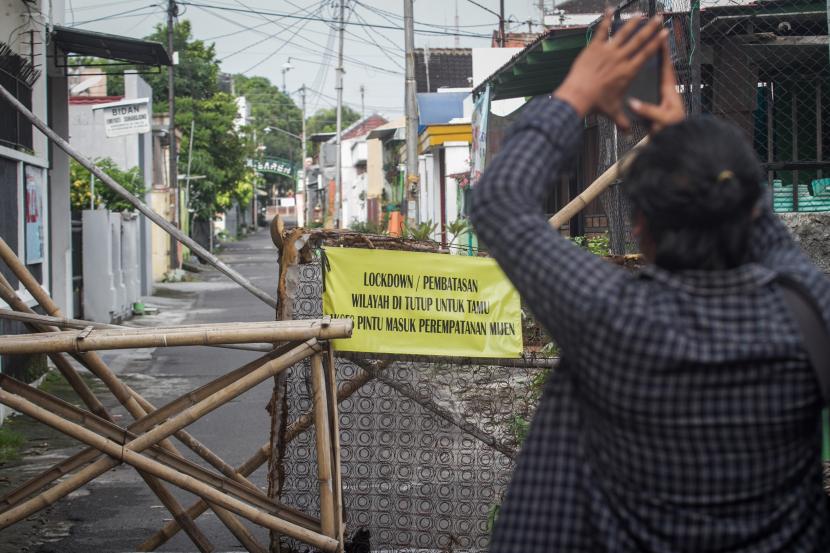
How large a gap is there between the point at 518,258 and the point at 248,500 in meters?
2.80

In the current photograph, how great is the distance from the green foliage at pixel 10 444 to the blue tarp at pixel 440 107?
61.9ft

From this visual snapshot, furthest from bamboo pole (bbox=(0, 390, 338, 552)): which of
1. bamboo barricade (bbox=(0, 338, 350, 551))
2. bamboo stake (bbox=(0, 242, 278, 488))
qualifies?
bamboo stake (bbox=(0, 242, 278, 488))

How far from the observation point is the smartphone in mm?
1929

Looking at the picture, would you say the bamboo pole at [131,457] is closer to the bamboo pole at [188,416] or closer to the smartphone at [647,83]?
the bamboo pole at [188,416]

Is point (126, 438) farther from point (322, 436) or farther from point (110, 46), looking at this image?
point (110, 46)

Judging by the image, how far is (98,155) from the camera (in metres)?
26.9

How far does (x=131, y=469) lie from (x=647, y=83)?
6.64 metres

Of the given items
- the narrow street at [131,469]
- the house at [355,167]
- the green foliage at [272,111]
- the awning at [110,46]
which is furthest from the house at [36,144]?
the green foliage at [272,111]

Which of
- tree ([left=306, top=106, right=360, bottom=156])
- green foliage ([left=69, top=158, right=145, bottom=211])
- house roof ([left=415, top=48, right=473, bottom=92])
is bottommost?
green foliage ([left=69, top=158, right=145, bottom=211])

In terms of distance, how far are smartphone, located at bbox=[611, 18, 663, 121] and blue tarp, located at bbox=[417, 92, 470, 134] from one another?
2466 centimetres

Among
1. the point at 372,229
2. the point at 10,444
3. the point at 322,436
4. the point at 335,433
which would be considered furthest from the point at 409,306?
the point at 372,229

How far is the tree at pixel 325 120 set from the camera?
117 metres

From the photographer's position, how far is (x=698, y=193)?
1739mm

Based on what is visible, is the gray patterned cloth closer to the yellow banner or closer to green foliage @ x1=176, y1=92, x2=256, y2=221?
the yellow banner
